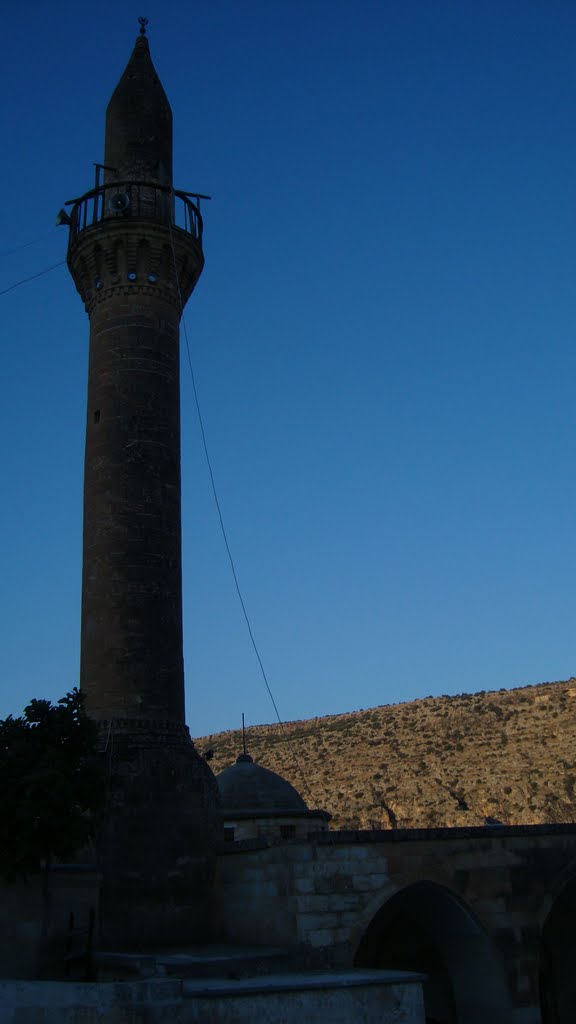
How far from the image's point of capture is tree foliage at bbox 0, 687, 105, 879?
13680 mm

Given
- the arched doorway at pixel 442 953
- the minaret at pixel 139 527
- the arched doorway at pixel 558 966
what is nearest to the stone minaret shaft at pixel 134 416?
the minaret at pixel 139 527

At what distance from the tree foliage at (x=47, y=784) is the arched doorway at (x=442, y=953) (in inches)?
222

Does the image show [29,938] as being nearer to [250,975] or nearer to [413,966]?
[250,975]

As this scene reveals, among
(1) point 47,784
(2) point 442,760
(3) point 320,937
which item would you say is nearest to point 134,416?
(1) point 47,784

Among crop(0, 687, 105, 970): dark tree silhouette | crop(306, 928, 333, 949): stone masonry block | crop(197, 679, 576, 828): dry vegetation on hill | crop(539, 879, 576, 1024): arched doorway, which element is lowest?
crop(539, 879, 576, 1024): arched doorway

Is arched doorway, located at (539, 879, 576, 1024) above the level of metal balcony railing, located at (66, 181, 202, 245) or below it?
below

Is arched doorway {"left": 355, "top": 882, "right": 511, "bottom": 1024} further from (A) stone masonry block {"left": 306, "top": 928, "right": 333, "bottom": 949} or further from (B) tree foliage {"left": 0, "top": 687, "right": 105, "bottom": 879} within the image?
(B) tree foliage {"left": 0, "top": 687, "right": 105, "bottom": 879}

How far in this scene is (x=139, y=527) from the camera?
18109 millimetres

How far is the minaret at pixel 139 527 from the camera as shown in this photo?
16.1 meters

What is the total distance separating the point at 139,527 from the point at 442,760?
1474 inches

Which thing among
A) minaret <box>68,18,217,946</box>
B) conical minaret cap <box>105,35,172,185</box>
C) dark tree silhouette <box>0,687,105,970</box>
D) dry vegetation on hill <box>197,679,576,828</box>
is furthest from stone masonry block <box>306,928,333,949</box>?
dry vegetation on hill <box>197,679,576,828</box>

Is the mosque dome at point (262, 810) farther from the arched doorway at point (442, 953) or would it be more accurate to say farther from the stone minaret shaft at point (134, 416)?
the stone minaret shaft at point (134, 416)

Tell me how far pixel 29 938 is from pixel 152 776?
3348 mm

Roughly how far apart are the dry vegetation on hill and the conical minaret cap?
105 ft
